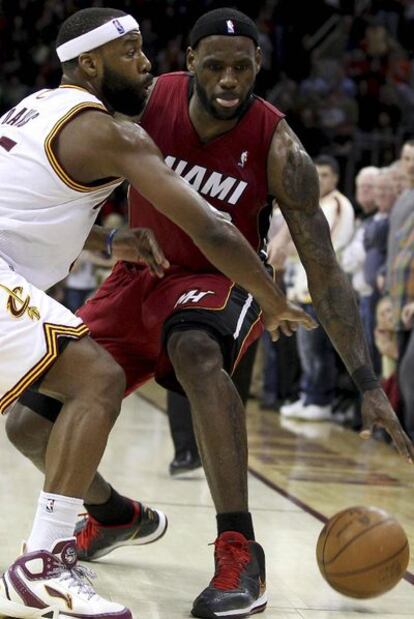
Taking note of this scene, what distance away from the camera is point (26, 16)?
17.3 meters

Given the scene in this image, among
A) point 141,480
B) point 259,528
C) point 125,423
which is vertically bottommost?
point 125,423

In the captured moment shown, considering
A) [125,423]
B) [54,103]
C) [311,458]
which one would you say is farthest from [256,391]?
[54,103]

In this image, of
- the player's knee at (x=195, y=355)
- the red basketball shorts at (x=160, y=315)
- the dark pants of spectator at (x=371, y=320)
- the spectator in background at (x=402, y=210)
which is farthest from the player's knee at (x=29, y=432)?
the dark pants of spectator at (x=371, y=320)

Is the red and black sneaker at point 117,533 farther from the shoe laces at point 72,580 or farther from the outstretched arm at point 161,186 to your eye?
the outstretched arm at point 161,186

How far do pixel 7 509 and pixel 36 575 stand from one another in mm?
1855

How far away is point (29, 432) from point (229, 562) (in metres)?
0.91

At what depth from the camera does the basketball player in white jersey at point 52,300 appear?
3805mm

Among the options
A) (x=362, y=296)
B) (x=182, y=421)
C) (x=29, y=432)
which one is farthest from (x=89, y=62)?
(x=362, y=296)

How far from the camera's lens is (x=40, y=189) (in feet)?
12.9

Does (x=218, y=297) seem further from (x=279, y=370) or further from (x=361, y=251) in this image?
(x=279, y=370)

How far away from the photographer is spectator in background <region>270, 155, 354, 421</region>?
9570 millimetres

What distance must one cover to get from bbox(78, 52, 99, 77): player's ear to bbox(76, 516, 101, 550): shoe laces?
173 cm

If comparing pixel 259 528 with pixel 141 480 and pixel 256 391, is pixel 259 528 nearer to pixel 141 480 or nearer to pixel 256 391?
pixel 141 480

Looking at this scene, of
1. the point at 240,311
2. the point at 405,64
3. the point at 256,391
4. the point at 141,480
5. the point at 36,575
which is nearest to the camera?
the point at 36,575
